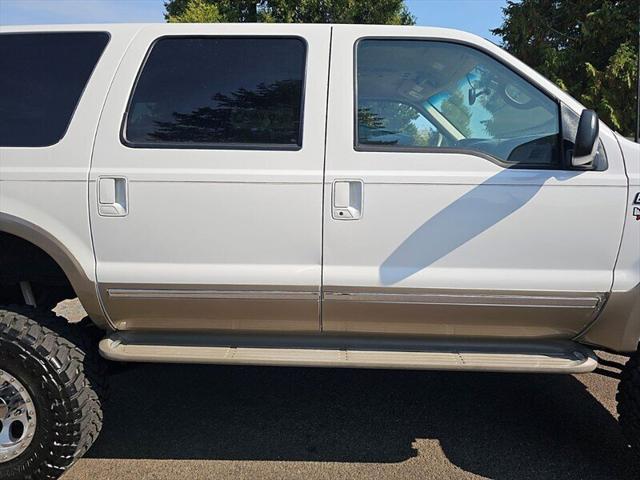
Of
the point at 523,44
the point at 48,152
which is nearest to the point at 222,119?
the point at 48,152

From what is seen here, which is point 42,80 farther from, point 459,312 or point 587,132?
point 587,132

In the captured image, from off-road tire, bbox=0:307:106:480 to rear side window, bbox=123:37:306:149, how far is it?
999 mm

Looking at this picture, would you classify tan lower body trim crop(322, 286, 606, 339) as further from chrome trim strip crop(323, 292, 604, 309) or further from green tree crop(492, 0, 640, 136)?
green tree crop(492, 0, 640, 136)

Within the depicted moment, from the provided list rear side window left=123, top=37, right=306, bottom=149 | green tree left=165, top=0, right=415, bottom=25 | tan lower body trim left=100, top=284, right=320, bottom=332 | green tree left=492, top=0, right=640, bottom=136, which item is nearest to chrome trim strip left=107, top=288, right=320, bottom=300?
tan lower body trim left=100, top=284, right=320, bottom=332

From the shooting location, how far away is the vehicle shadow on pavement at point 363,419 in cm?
278

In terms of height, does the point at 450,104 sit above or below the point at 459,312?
above

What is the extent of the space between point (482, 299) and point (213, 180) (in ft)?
4.34

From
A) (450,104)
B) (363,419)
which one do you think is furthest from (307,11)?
(363,419)

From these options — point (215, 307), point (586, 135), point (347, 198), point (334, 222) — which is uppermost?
point (586, 135)

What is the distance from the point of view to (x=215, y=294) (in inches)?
96.0

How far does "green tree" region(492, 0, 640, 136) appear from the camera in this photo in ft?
40.4

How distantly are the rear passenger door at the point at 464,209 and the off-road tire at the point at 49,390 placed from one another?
125 centimetres

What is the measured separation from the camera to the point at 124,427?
310 cm

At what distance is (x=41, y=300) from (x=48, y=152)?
96cm
